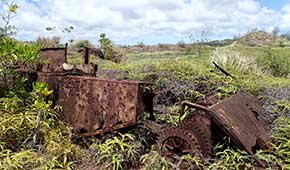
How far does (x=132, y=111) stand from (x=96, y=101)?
0.53 metres

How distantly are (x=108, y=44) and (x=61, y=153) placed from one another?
10827 mm

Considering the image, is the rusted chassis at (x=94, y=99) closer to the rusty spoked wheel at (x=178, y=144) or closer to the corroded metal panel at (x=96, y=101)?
the corroded metal panel at (x=96, y=101)

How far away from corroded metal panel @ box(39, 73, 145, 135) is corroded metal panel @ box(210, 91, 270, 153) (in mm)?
973

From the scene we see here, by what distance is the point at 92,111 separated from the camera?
185 inches

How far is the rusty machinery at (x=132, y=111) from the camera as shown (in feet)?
12.8

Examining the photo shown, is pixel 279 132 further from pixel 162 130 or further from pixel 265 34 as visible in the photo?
pixel 265 34

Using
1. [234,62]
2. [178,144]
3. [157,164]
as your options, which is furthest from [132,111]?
[234,62]

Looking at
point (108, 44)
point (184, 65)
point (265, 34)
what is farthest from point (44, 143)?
point (265, 34)

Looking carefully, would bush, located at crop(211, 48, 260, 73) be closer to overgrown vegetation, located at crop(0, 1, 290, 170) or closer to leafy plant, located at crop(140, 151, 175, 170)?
overgrown vegetation, located at crop(0, 1, 290, 170)

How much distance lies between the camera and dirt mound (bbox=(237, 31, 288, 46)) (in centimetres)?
2660

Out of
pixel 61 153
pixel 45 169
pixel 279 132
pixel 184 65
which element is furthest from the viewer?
pixel 184 65

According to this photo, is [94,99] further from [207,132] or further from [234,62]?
[234,62]

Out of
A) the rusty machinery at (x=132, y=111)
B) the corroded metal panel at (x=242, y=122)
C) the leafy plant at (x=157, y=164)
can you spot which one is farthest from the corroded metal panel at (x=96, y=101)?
the corroded metal panel at (x=242, y=122)

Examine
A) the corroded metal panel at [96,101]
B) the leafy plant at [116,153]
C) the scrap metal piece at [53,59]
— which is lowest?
the leafy plant at [116,153]
